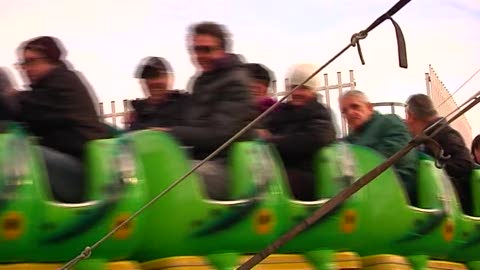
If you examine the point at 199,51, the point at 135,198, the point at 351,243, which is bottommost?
the point at 351,243

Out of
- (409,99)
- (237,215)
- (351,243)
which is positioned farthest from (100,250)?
(409,99)

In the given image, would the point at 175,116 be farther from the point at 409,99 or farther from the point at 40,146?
the point at 409,99

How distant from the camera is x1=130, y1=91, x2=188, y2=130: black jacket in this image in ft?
14.1

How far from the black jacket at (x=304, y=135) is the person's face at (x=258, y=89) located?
164 millimetres

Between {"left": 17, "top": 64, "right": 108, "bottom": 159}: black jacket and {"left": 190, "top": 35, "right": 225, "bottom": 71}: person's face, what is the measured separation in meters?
0.64

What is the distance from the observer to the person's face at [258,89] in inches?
167

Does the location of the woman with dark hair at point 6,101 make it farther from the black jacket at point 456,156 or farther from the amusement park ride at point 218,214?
the black jacket at point 456,156

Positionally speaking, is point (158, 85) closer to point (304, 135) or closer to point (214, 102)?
point (214, 102)

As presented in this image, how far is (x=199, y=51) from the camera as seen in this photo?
13.6ft

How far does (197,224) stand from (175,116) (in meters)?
0.68

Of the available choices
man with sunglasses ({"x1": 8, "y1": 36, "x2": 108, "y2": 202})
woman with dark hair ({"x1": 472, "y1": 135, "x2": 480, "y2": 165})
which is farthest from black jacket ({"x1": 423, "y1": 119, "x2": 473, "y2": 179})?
man with sunglasses ({"x1": 8, "y1": 36, "x2": 108, "y2": 202})

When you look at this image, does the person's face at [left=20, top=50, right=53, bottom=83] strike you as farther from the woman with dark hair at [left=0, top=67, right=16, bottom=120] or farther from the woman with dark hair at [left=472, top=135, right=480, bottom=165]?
the woman with dark hair at [left=472, top=135, right=480, bottom=165]

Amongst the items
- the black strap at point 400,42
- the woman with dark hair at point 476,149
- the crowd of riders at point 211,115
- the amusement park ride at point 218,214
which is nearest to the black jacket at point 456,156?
the crowd of riders at point 211,115

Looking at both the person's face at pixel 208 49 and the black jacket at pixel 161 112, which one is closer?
the person's face at pixel 208 49
